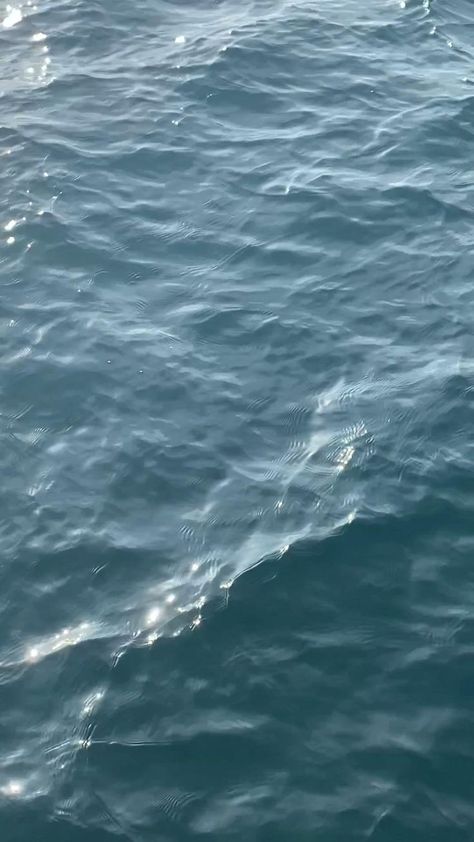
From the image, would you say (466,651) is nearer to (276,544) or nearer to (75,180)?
(276,544)

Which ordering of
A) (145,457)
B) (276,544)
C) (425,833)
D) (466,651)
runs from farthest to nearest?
(145,457)
(276,544)
(466,651)
(425,833)

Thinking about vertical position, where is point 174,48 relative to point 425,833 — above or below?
above

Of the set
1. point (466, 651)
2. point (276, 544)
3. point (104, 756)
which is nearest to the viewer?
point (104, 756)

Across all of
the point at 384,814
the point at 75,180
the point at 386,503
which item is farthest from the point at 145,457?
the point at 75,180

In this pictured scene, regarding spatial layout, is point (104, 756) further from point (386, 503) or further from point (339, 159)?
point (339, 159)

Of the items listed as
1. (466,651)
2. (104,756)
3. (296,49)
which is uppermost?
→ (296,49)

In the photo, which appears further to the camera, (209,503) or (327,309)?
(327,309)
